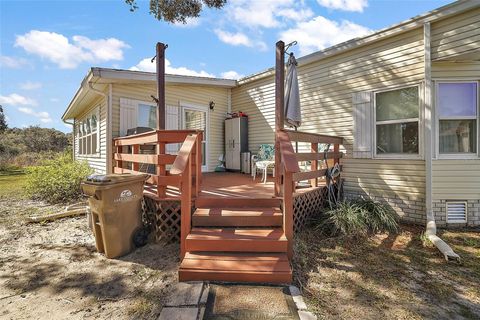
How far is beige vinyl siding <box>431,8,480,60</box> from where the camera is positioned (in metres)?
4.02

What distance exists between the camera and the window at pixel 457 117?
179 inches

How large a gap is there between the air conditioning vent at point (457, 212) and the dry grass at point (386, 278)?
1.92 ft

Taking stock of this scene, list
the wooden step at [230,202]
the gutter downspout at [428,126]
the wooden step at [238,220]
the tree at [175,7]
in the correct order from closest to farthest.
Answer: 1. the wooden step at [238,220]
2. the wooden step at [230,202]
3. the gutter downspout at [428,126]
4. the tree at [175,7]

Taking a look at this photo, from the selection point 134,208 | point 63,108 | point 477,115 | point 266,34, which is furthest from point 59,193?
point 477,115

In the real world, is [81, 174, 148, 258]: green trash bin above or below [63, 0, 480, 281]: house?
below

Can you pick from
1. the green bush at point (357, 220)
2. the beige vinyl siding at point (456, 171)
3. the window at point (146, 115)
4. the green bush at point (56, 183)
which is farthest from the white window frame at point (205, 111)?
the beige vinyl siding at point (456, 171)

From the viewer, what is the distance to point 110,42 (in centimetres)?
932

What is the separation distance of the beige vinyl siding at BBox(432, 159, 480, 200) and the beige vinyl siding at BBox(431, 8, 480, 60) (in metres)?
1.85

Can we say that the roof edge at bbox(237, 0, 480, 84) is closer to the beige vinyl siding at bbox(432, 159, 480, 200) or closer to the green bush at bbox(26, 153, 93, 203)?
the beige vinyl siding at bbox(432, 159, 480, 200)

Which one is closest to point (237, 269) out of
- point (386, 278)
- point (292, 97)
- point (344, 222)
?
point (386, 278)

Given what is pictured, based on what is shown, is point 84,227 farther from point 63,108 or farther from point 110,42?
point 63,108

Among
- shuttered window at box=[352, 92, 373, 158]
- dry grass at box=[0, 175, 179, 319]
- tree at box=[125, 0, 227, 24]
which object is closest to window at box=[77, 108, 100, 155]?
tree at box=[125, 0, 227, 24]

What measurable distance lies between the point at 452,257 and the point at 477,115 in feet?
9.22

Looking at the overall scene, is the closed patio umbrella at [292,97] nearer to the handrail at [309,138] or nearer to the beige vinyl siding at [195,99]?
the handrail at [309,138]
